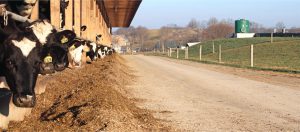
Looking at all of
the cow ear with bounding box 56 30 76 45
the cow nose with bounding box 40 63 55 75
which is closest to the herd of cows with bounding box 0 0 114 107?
the cow nose with bounding box 40 63 55 75

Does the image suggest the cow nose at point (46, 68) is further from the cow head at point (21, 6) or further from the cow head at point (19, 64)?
the cow head at point (21, 6)

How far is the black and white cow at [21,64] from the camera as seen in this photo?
6.60m

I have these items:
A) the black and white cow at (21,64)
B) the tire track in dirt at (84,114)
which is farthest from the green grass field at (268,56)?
the black and white cow at (21,64)

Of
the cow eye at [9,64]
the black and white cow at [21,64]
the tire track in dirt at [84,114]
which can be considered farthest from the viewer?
the tire track in dirt at [84,114]

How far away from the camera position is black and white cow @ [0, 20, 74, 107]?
660 centimetres

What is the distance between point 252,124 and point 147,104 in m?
2.84

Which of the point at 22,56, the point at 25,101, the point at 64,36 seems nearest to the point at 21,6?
the point at 64,36

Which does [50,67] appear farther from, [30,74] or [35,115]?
[30,74]

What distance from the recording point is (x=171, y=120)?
840 cm

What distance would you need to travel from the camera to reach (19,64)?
6797 mm

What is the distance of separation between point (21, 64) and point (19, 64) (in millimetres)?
26

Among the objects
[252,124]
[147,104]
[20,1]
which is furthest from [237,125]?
[20,1]

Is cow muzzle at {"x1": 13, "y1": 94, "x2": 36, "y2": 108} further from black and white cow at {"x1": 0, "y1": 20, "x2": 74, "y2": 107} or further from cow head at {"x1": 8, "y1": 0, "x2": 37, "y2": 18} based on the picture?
cow head at {"x1": 8, "y1": 0, "x2": 37, "y2": 18}

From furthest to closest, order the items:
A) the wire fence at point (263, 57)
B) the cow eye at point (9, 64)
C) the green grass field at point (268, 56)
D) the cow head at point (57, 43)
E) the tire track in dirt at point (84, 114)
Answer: the green grass field at point (268, 56) < the wire fence at point (263, 57) < the cow head at point (57, 43) < the tire track in dirt at point (84, 114) < the cow eye at point (9, 64)
